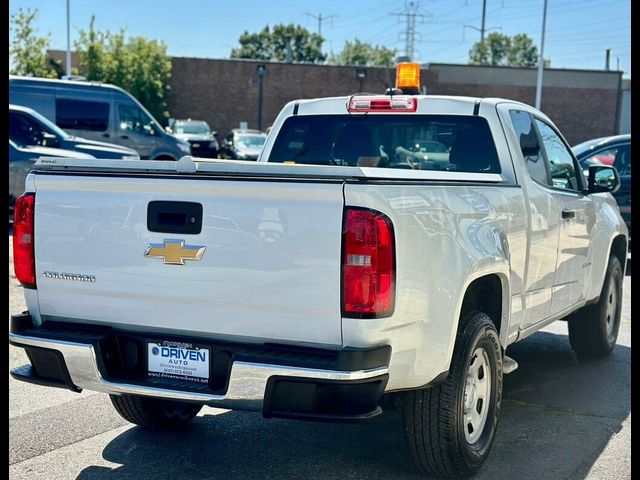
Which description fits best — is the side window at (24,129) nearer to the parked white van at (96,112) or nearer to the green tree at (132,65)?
the parked white van at (96,112)

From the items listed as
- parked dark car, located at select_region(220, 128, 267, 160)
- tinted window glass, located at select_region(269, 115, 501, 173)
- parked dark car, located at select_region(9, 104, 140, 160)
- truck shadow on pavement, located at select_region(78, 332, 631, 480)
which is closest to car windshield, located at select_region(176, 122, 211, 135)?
parked dark car, located at select_region(220, 128, 267, 160)

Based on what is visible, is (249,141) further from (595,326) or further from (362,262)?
(362,262)

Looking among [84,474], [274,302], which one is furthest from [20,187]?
[274,302]

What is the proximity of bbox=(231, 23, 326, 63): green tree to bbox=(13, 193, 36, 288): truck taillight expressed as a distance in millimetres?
106098

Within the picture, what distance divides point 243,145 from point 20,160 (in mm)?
17654

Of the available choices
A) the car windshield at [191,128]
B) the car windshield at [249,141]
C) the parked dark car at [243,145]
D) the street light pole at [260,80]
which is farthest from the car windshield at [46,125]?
the street light pole at [260,80]

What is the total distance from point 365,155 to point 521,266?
1.29 m

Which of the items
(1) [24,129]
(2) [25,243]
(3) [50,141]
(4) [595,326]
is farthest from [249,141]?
(2) [25,243]

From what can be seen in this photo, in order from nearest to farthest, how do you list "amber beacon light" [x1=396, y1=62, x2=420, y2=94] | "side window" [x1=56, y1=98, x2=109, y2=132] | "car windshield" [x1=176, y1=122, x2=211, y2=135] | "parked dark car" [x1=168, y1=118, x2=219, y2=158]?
1. "amber beacon light" [x1=396, y1=62, x2=420, y2=94]
2. "side window" [x1=56, y1=98, x2=109, y2=132]
3. "parked dark car" [x1=168, y1=118, x2=219, y2=158]
4. "car windshield" [x1=176, y1=122, x2=211, y2=135]

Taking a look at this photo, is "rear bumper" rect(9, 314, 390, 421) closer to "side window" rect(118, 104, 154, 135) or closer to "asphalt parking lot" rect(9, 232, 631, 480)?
"asphalt parking lot" rect(9, 232, 631, 480)

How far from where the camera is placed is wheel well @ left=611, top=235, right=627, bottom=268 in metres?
6.90

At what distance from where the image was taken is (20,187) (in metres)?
13.0

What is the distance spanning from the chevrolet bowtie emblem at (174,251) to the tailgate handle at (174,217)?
60mm

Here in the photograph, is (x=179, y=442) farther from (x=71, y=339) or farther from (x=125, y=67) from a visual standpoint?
(x=125, y=67)
